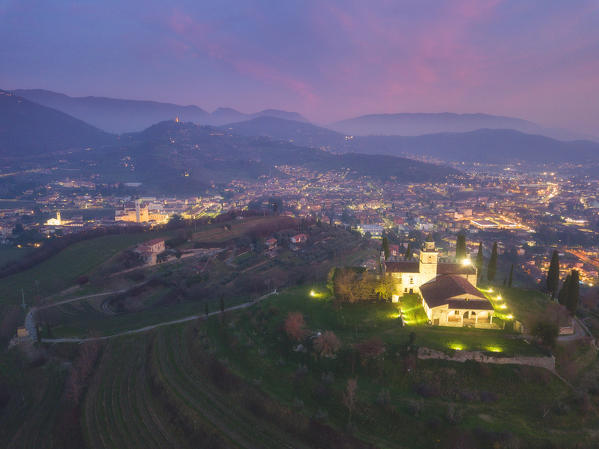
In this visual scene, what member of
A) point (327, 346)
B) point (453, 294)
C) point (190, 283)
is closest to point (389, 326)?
point (453, 294)

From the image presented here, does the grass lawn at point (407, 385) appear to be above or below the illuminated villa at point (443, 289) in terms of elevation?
below

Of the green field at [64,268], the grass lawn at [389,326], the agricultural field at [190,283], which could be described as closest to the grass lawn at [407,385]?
the grass lawn at [389,326]

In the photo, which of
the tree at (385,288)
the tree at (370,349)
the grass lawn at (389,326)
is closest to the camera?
the tree at (370,349)

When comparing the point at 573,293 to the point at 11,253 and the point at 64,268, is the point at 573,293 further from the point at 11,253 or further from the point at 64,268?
the point at 11,253

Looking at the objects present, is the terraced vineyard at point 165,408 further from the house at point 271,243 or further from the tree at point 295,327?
the house at point 271,243

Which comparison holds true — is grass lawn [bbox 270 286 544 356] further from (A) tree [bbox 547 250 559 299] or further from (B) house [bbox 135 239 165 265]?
(B) house [bbox 135 239 165 265]

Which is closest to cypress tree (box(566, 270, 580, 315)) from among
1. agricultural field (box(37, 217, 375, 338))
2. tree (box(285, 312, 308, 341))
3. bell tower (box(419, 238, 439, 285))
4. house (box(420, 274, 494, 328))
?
house (box(420, 274, 494, 328))
